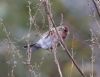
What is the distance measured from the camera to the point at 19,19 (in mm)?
6484

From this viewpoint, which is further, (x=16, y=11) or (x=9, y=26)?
(x=16, y=11)

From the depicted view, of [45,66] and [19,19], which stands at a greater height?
[19,19]

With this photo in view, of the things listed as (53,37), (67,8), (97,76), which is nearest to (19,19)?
(67,8)

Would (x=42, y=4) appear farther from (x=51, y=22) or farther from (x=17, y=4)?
(x=17, y=4)

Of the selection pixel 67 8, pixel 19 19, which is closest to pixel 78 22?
pixel 67 8

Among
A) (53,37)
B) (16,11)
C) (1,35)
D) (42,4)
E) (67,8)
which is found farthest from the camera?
(16,11)

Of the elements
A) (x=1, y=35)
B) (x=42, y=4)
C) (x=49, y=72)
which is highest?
(x=42, y=4)

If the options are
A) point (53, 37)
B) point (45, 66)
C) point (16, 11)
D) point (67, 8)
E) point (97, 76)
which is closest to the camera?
point (53, 37)

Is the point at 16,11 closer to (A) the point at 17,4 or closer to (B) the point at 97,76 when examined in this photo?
(A) the point at 17,4

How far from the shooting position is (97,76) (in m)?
3.93

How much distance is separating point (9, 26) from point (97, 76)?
259 centimetres

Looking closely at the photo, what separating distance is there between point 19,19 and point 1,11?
0.51 meters

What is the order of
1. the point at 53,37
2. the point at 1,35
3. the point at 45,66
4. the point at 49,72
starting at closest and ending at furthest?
the point at 53,37 < the point at 1,35 < the point at 49,72 < the point at 45,66

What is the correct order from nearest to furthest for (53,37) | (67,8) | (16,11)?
(53,37) < (67,8) < (16,11)
